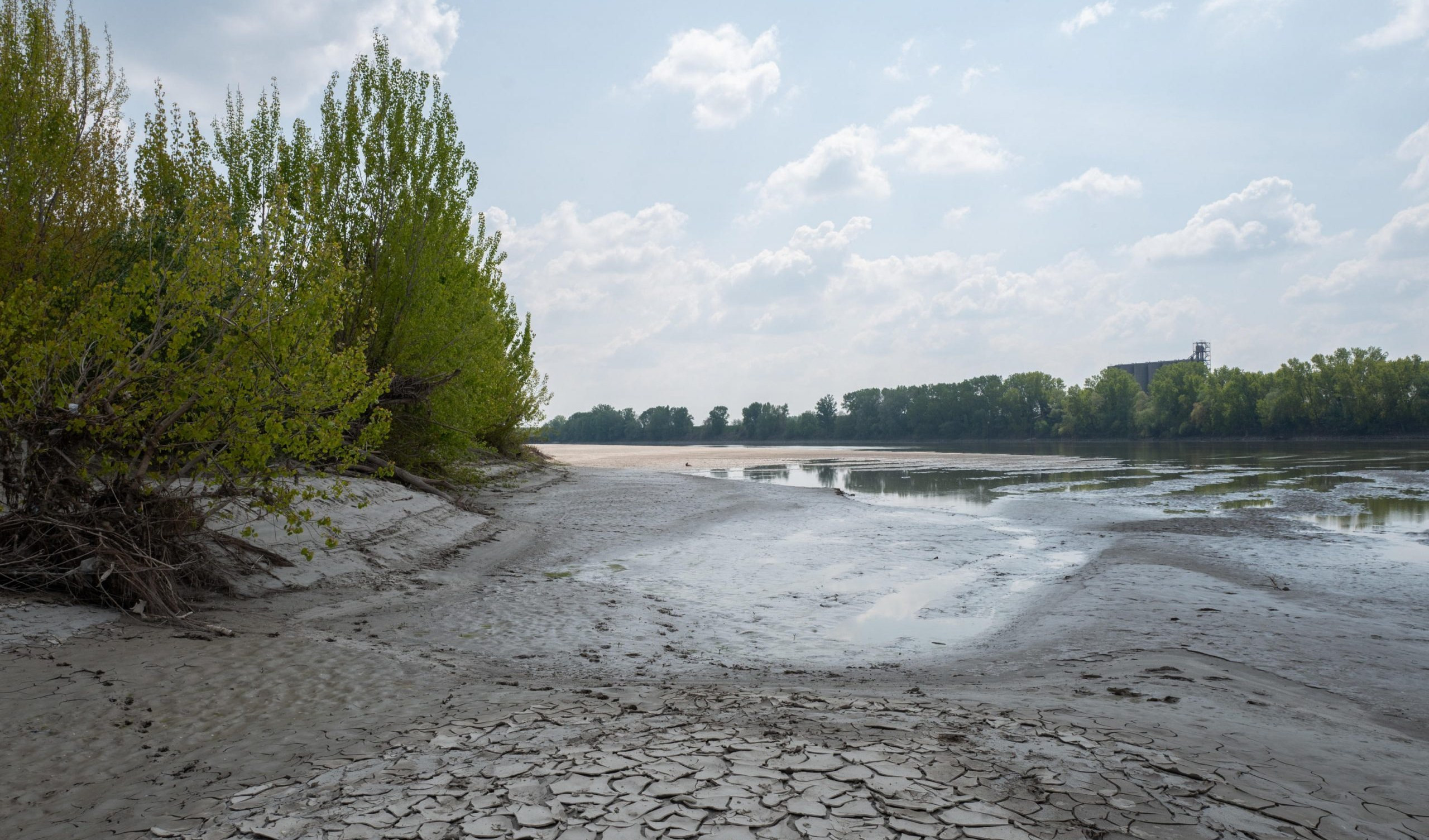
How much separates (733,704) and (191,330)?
5902 millimetres

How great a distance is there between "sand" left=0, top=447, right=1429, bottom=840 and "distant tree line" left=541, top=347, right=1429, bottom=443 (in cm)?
2988

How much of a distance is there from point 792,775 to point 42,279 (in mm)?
12493

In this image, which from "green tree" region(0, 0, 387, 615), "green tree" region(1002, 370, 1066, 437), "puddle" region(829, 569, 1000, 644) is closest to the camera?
"green tree" region(0, 0, 387, 615)

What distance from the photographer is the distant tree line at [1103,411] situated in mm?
72750

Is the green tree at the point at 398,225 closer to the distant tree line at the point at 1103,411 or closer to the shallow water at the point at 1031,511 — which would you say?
the shallow water at the point at 1031,511

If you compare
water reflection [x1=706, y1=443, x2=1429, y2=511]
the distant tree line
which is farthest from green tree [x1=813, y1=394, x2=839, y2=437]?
water reflection [x1=706, y1=443, x2=1429, y2=511]

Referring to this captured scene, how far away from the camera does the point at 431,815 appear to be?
10.9 ft

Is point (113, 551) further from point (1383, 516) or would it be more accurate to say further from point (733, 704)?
point (1383, 516)

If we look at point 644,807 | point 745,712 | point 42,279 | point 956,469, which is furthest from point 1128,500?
point 42,279

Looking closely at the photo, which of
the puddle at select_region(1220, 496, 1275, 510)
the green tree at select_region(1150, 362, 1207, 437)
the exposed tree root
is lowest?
the puddle at select_region(1220, 496, 1275, 510)

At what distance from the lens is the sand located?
134 inches

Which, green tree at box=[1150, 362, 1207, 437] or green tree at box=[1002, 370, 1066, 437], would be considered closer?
green tree at box=[1150, 362, 1207, 437]

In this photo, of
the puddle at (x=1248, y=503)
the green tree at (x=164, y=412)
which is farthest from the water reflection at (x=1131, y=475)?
the green tree at (x=164, y=412)

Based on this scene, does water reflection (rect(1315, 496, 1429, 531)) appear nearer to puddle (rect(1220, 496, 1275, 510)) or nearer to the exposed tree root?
puddle (rect(1220, 496, 1275, 510))
